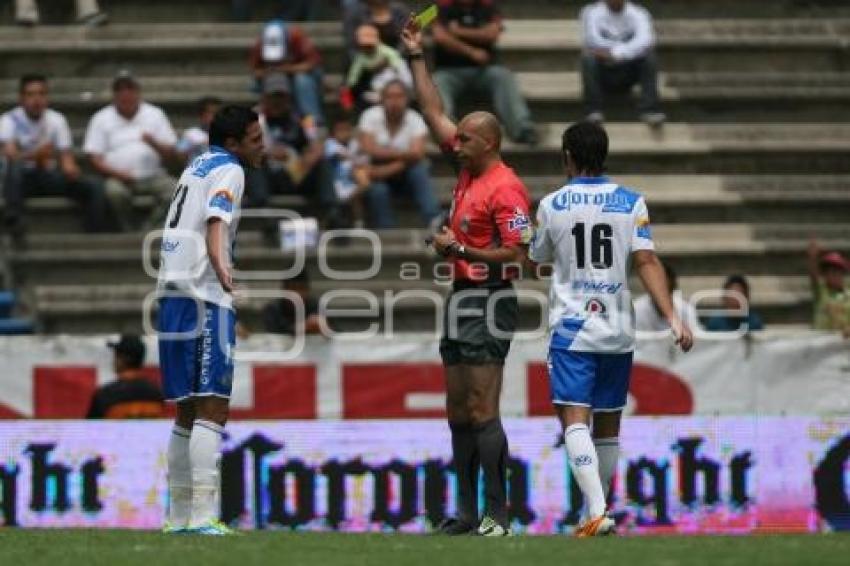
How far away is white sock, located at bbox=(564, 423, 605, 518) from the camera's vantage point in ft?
37.9

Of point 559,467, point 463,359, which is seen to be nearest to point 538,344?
point 559,467

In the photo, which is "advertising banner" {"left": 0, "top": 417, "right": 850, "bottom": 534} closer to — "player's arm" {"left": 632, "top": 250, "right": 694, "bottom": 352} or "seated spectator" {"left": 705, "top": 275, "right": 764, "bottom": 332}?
"seated spectator" {"left": 705, "top": 275, "right": 764, "bottom": 332}

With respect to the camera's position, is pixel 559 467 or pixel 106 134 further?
pixel 106 134

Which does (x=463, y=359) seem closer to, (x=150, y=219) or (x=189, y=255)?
(x=189, y=255)

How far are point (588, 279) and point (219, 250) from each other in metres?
1.92

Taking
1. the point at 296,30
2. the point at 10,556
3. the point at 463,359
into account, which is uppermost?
the point at 296,30

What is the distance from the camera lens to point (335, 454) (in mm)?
15430

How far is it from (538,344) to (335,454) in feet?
9.71

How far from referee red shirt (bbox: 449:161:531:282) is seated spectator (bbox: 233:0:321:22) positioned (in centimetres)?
979

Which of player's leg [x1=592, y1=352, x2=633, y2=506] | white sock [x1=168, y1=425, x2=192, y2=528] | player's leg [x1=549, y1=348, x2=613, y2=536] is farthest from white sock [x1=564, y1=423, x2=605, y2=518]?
white sock [x1=168, y1=425, x2=192, y2=528]

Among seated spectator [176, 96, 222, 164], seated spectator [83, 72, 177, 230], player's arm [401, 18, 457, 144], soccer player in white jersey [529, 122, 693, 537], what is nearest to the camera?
soccer player in white jersey [529, 122, 693, 537]

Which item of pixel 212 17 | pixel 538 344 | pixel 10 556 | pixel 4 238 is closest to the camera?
pixel 10 556

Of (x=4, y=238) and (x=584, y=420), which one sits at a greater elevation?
(x=4, y=238)

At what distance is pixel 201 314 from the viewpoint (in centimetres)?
1174
